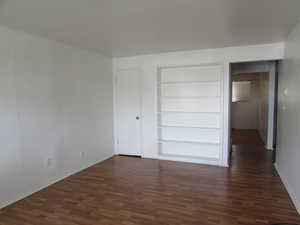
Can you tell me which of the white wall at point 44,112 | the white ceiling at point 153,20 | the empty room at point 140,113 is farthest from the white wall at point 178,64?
the white wall at point 44,112

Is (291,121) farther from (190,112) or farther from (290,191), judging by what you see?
(190,112)

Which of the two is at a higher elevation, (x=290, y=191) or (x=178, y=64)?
(x=178, y=64)

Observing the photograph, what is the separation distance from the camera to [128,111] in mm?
4996

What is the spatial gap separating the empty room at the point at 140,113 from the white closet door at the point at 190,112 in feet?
0.07

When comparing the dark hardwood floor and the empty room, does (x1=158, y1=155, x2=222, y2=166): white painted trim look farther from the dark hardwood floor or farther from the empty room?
the dark hardwood floor

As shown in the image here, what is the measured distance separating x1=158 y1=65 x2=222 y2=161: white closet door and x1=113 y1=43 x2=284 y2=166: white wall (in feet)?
0.48

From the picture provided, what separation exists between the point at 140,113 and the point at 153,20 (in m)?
2.62

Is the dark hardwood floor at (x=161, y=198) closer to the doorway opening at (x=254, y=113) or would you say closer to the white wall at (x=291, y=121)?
the white wall at (x=291, y=121)

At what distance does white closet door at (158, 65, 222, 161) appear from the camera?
4.34 meters

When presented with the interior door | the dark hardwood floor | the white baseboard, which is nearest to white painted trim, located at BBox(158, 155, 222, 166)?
the dark hardwood floor

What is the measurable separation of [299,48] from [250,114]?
6.50 meters

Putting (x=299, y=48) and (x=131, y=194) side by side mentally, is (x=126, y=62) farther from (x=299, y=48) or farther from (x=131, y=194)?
(x=299, y=48)

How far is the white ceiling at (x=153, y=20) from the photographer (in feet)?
6.84

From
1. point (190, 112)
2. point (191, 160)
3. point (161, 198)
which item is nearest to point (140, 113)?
point (190, 112)
